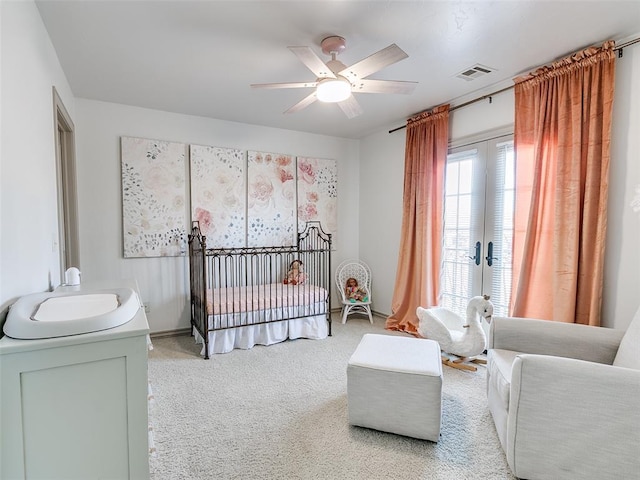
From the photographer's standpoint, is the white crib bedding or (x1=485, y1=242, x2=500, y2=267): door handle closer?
(x1=485, y1=242, x2=500, y2=267): door handle

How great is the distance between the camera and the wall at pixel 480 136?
7.01 ft

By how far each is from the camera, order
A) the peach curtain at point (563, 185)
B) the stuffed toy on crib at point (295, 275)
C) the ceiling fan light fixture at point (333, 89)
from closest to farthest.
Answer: the ceiling fan light fixture at point (333, 89), the peach curtain at point (563, 185), the stuffed toy on crib at point (295, 275)

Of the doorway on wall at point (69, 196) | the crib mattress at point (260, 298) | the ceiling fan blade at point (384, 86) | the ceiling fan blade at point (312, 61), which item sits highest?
the ceiling fan blade at point (312, 61)

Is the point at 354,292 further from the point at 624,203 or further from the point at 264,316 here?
the point at 624,203

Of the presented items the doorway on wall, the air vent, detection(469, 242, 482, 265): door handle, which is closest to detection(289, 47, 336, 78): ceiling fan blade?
the air vent

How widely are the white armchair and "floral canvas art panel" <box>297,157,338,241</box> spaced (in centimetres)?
311

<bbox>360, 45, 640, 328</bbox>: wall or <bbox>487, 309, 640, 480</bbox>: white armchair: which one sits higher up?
<bbox>360, 45, 640, 328</bbox>: wall

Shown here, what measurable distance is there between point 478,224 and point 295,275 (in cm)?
212

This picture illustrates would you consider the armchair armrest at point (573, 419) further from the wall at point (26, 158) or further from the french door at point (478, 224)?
the wall at point (26, 158)

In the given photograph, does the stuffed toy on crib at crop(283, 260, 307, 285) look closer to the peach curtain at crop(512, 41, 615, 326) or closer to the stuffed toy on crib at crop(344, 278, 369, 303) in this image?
the stuffed toy on crib at crop(344, 278, 369, 303)

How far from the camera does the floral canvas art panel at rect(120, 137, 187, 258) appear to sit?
3.45 m

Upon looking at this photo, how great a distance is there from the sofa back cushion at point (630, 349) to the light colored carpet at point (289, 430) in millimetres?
784

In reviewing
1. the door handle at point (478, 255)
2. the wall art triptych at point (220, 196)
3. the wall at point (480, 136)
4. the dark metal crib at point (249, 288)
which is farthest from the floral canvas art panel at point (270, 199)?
the door handle at point (478, 255)

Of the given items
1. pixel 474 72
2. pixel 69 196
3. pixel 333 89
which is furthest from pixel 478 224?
pixel 69 196
